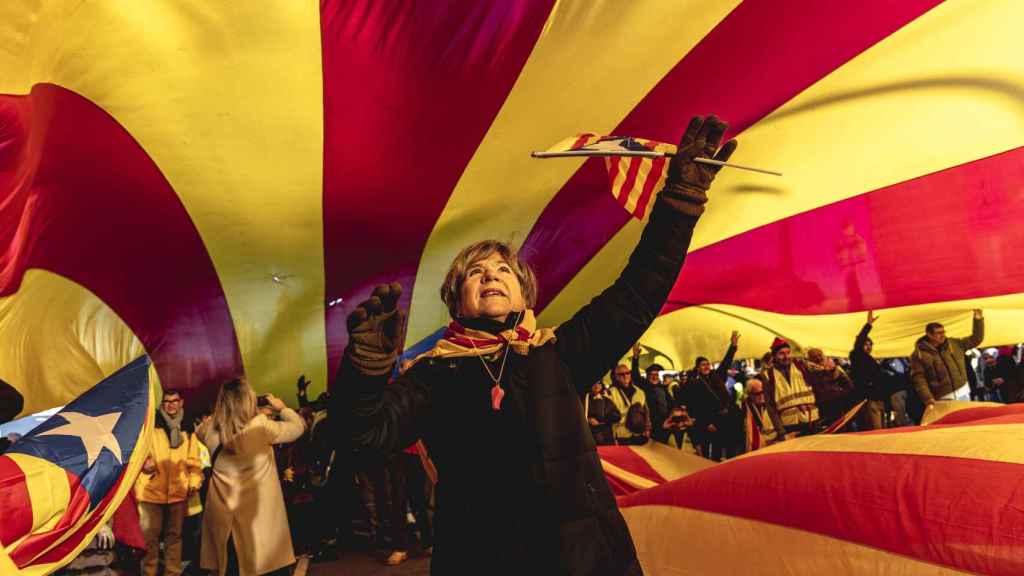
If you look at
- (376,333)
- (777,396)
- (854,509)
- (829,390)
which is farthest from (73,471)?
(829,390)

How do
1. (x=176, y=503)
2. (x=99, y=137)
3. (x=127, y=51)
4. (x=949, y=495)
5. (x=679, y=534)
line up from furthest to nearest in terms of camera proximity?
(x=176, y=503), (x=99, y=137), (x=127, y=51), (x=679, y=534), (x=949, y=495)

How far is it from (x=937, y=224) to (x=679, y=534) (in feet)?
7.82

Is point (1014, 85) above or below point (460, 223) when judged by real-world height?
above

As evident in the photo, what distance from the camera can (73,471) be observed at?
7.07 feet

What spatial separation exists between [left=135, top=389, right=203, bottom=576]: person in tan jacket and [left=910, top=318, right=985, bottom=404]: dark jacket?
4.63 metres

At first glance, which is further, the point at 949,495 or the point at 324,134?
the point at 324,134

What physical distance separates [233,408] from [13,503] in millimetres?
1937

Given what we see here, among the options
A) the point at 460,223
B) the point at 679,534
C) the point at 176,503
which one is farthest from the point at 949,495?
the point at 176,503

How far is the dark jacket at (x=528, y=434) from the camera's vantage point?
1247 mm

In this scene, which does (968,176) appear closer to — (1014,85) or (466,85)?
(1014,85)

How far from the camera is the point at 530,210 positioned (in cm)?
407

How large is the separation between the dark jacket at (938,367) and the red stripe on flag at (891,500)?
297cm

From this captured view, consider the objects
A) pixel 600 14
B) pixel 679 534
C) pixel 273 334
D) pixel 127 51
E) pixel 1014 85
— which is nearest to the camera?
pixel 679 534

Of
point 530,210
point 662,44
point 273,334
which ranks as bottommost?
point 273,334
